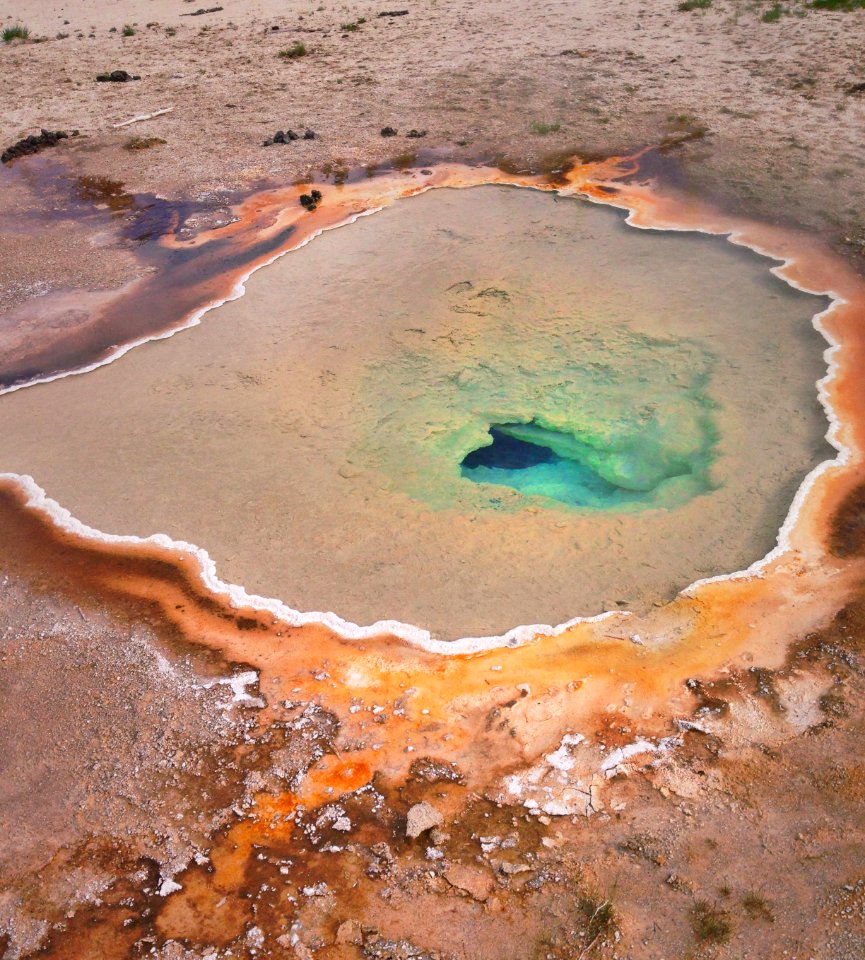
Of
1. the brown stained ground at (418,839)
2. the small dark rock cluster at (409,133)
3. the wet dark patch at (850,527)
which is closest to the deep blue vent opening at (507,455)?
the wet dark patch at (850,527)

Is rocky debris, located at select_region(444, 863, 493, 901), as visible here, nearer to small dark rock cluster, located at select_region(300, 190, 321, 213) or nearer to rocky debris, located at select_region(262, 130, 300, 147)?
small dark rock cluster, located at select_region(300, 190, 321, 213)

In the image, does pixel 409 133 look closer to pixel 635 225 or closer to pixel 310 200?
pixel 310 200

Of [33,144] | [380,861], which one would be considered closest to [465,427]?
[380,861]

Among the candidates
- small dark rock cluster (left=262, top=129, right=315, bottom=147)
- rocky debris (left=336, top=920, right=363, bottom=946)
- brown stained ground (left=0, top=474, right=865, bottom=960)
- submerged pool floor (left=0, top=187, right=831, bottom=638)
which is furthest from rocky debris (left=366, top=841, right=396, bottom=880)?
small dark rock cluster (left=262, top=129, right=315, bottom=147)

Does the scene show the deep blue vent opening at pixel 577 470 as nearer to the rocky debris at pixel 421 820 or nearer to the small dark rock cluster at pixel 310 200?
the rocky debris at pixel 421 820

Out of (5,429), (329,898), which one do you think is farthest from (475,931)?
(5,429)

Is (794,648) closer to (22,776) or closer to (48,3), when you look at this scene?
(22,776)
